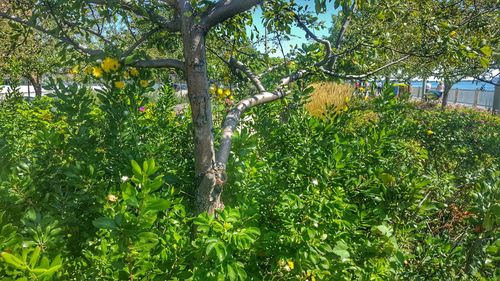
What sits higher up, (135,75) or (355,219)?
(135,75)

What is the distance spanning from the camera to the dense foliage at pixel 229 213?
125cm

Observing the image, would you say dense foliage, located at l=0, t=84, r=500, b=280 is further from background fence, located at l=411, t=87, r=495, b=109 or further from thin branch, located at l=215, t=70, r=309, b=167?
background fence, located at l=411, t=87, r=495, b=109

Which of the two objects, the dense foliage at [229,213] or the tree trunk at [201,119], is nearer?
the dense foliage at [229,213]

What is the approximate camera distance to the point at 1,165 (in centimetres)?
177

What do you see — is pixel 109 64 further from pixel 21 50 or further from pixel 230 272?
pixel 21 50

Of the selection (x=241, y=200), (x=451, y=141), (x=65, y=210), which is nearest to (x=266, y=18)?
(x=241, y=200)

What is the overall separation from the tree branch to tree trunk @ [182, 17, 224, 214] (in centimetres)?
6

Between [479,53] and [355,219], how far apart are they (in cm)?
138

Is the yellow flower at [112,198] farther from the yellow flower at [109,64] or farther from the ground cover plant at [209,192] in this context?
the yellow flower at [109,64]

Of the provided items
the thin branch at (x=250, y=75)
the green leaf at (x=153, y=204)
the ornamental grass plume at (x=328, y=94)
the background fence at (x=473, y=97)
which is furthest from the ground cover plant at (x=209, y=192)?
the background fence at (x=473, y=97)

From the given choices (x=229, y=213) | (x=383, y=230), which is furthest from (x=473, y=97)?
(x=229, y=213)

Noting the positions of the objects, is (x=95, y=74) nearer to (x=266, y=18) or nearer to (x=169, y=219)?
(x=169, y=219)

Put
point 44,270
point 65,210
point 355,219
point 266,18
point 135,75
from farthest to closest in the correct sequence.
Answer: point 266,18
point 135,75
point 355,219
point 65,210
point 44,270

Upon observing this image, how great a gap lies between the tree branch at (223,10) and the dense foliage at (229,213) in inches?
21.1
